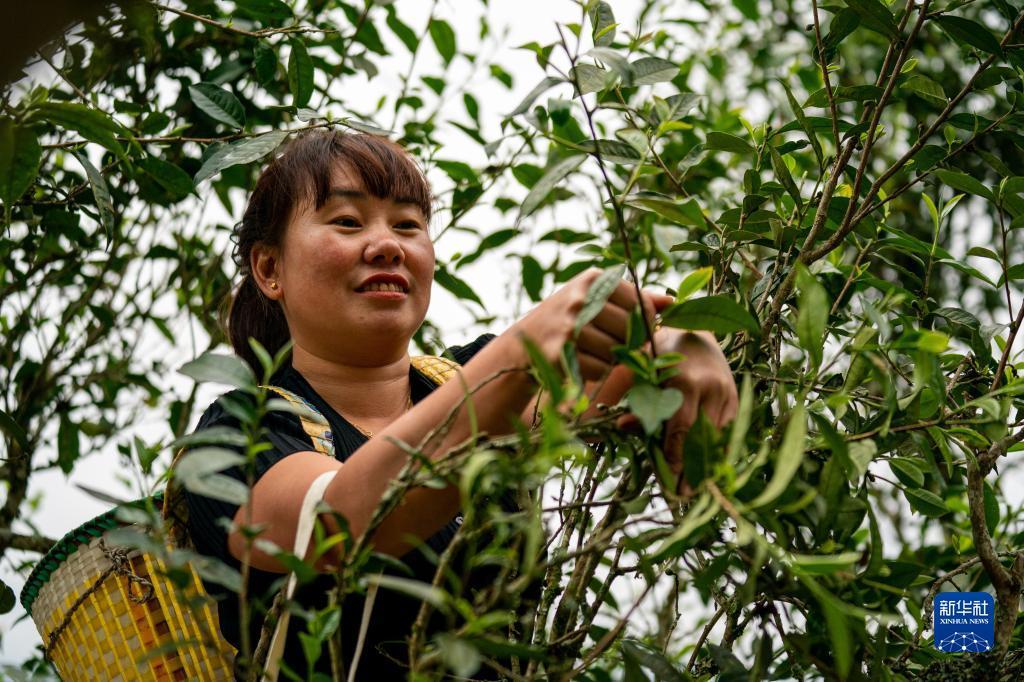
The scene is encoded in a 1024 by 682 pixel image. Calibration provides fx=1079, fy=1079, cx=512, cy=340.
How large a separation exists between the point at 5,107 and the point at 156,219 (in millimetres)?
1319

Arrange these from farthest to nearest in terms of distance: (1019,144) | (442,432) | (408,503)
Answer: (1019,144) → (408,503) → (442,432)

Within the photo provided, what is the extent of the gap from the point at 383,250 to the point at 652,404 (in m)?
0.65

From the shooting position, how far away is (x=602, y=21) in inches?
40.7

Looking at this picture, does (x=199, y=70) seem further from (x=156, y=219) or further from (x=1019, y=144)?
(x=1019, y=144)

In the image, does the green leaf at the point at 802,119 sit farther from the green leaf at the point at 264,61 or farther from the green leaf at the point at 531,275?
the green leaf at the point at 531,275

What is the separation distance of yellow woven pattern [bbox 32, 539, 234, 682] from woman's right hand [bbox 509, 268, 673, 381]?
0.67 meters

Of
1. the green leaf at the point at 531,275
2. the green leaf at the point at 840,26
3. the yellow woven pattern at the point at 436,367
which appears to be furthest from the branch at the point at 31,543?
the green leaf at the point at 840,26

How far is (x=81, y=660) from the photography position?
136 centimetres

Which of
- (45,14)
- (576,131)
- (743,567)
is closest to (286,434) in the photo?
(743,567)

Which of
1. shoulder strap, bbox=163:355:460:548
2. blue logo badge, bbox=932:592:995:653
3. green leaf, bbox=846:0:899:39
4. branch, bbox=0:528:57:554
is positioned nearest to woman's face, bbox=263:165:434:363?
shoulder strap, bbox=163:355:460:548

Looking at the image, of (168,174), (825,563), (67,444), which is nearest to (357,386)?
(168,174)

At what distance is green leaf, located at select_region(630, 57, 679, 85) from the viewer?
890 mm

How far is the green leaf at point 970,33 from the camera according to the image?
1059mm

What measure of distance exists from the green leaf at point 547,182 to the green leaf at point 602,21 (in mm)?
243
